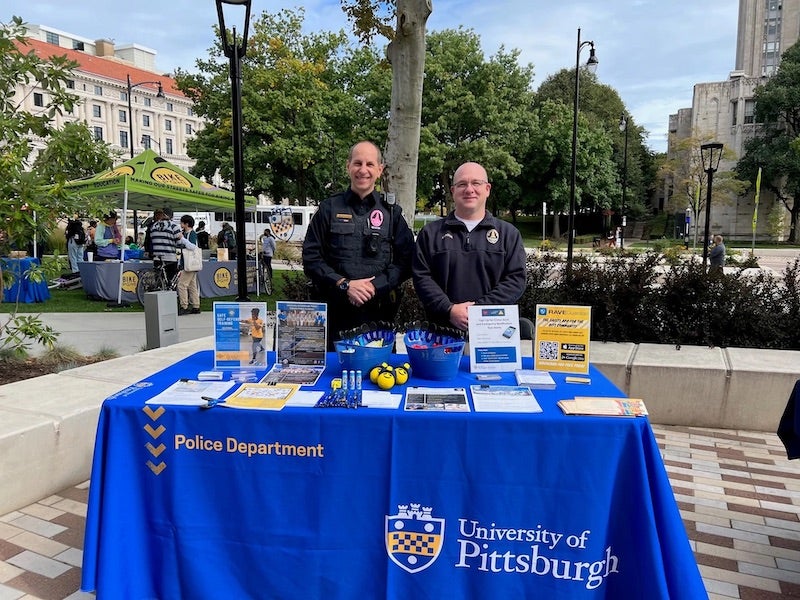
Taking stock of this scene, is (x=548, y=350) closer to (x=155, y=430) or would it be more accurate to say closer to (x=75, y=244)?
(x=155, y=430)

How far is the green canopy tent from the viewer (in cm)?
1046

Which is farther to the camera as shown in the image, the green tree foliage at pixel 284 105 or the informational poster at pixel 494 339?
the green tree foliage at pixel 284 105

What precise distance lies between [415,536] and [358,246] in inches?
66.9

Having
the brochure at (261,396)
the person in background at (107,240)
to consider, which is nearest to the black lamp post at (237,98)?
the brochure at (261,396)

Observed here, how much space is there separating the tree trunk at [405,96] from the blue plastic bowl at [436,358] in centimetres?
408

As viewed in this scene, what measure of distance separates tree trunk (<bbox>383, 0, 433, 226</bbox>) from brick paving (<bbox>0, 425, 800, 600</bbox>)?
3956 millimetres

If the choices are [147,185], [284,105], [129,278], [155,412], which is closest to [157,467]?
[155,412]

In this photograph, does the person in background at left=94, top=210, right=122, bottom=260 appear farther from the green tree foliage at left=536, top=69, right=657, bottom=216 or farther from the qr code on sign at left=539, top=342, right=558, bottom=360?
the green tree foliage at left=536, top=69, right=657, bottom=216

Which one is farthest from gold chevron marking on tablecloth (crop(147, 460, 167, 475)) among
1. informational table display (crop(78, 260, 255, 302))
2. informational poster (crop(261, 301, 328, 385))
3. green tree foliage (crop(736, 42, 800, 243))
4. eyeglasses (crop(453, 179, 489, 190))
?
green tree foliage (crop(736, 42, 800, 243))

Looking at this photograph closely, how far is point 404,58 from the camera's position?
20.7 feet

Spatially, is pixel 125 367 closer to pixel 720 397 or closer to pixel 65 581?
pixel 65 581

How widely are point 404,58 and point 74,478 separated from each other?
5.18 m

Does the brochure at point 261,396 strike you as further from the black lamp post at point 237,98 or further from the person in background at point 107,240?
the person in background at point 107,240

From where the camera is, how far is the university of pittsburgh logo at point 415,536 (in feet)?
6.98
